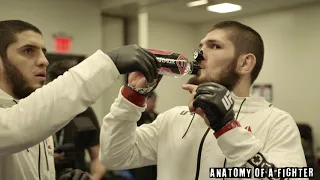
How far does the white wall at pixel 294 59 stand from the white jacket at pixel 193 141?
11.9 ft

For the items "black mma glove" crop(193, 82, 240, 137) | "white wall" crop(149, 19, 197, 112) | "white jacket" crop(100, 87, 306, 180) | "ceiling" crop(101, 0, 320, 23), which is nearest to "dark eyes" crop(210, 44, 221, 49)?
"white jacket" crop(100, 87, 306, 180)

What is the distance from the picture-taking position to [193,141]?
1404 mm

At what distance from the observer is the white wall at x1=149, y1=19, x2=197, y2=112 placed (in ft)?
19.1

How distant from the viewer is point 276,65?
5.35 metres

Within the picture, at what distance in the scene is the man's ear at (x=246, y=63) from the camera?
4.86 ft

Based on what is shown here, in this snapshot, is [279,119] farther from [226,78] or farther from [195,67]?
[195,67]

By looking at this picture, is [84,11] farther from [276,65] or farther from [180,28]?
[276,65]

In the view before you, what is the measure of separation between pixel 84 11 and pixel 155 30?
1262 millimetres

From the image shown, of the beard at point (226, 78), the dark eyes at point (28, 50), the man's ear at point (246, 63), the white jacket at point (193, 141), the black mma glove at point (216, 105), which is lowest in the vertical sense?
the white jacket at point (193, 141)

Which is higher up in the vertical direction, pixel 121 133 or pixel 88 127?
pixel 121 133

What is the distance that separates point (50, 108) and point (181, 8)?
445 centimetres

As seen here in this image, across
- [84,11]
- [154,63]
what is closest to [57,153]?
[154,63]

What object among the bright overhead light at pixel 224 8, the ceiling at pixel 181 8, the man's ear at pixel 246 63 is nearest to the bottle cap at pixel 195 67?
the man's ear at pixel 246 63

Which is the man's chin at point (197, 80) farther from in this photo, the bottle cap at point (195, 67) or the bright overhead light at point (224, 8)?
the bright overhead light at point (224, 8)
